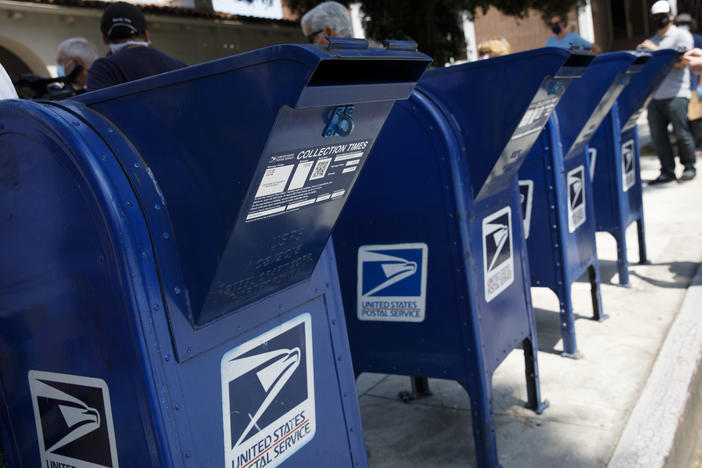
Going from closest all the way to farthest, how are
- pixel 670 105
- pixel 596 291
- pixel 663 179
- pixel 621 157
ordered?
pixel 596 291, pixel 621 157, pixel 670 105, pixel 663 179

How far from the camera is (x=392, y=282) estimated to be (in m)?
2.89

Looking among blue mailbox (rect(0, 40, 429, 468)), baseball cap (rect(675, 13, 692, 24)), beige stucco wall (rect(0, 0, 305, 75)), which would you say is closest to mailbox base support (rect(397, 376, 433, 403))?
blue mailbox (rect(0, 40, 429, 468))

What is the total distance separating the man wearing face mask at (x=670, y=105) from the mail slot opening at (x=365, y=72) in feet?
22.6

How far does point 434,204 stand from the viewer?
268 centimetres

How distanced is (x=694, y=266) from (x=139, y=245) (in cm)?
491

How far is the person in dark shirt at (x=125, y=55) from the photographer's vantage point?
2754 millimetres

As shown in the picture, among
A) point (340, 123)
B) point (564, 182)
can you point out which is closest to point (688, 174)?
point (564, 182)

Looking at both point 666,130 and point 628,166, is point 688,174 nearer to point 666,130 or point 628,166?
point 666,130

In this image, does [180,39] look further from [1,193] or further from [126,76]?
[1,193]

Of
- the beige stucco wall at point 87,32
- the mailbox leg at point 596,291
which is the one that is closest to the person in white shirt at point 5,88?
the mailbox leg at point 596,291

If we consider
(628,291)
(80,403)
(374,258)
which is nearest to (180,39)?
(628,291)

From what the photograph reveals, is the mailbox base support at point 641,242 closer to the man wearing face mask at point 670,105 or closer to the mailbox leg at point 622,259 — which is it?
the mailbox leg at point 622,259

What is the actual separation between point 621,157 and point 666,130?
155 inches

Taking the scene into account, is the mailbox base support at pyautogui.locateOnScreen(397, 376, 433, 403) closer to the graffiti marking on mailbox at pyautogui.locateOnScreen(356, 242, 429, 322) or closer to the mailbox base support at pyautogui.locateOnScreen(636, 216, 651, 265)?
the graffiti marking on mailbox at pyautogui.locateOnScreen(356, 242, 429, 322)
